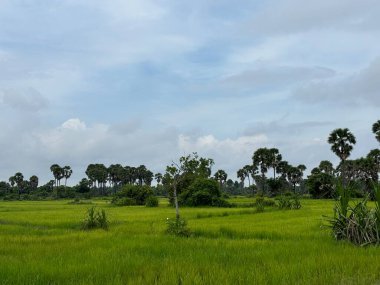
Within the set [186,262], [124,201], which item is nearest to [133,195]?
[124,201]

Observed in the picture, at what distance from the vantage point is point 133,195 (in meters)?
53.8

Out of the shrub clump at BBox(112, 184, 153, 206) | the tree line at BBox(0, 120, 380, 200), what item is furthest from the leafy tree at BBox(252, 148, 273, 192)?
the shrub clump at BBox(112, 184, 153, 206)

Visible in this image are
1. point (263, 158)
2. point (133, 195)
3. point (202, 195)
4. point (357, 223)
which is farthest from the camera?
point (263, 158)

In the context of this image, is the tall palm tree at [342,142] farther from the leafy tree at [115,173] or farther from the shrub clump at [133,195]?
the leafy tree at [115,173]

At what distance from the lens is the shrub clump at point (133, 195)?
52.4 meters

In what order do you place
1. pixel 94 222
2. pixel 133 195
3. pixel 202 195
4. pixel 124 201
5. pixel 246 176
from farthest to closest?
pixel 246 176, pixel 133 195, pixel 124 201, pixel 202 195, pixel 94 222

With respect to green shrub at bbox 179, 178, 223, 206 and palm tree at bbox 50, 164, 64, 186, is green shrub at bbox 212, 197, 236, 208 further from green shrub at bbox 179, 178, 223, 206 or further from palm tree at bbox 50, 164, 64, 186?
palm tree at bbox 50, 164, 64, 186

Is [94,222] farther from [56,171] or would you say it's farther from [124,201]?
[56,171]

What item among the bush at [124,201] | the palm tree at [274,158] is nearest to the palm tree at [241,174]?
the palm tree at [274,158]

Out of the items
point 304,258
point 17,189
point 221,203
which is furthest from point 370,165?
point 17,189

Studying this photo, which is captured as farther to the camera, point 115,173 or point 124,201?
point 115,173

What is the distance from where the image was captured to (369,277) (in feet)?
23.5

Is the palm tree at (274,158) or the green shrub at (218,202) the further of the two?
the palm tree at (274,158)

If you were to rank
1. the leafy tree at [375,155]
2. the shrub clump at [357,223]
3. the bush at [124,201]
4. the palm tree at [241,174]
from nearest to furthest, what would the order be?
the shrub clump at [357,223] → the bush at [124,201] → the leafy tree at [375,155] → the palm tree at [241,174]
